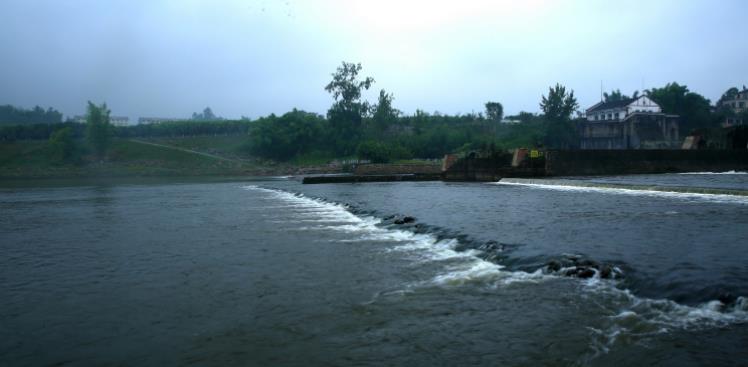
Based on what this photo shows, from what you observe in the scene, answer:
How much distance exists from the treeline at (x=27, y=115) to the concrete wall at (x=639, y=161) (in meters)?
188

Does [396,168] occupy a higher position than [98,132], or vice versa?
[98,132]

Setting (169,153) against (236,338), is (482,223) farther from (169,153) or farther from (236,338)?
(169,153)

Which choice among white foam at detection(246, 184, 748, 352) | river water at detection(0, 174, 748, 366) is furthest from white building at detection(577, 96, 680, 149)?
white foam at detection(246, 184, 748, 352)

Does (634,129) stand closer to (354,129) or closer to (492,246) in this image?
(354,129)

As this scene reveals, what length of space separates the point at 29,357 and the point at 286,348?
97.1 inches

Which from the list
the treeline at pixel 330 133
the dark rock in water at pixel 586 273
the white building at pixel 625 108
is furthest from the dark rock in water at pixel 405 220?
the white building at pixel 625 108

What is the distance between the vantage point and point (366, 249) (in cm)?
1105

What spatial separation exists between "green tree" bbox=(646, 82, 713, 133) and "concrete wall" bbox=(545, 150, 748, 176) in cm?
4660

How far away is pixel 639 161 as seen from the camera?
3806 cm

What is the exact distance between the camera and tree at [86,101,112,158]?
9562 centimetres

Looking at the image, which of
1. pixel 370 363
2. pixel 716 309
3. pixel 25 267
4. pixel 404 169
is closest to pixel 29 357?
pixel 370 363

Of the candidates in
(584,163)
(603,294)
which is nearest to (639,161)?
(584,163)

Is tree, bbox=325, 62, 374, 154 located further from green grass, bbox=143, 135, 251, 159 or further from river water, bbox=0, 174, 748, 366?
river water, bbox=0, 174, 748, 366

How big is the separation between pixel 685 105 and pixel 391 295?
297 ft
